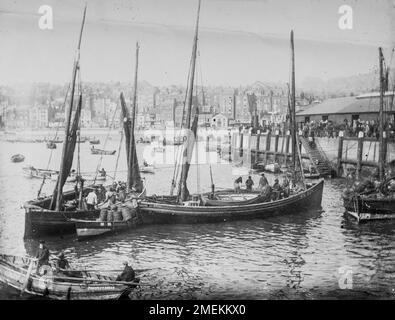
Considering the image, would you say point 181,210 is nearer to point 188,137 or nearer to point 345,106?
point 188,137

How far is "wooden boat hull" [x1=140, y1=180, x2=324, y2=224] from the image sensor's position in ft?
65.0

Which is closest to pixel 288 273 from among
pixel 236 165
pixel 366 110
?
pixel 366 110

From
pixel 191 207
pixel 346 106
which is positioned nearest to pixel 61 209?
pixel 191 207

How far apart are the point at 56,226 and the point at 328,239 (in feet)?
34.1

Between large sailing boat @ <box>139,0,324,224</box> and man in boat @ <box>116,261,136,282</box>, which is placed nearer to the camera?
man in boat @ <box>116,261,136,282</box>

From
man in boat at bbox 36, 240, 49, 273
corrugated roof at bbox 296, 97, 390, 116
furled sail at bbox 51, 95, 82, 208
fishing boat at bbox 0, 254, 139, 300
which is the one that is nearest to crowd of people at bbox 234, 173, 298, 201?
furled sail at bbox 51, 95, 82, 208

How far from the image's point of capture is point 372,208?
20.8 metres

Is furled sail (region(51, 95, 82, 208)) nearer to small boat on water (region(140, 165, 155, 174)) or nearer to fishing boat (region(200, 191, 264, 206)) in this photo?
fishing boat (region(200, 191, 264, 206))

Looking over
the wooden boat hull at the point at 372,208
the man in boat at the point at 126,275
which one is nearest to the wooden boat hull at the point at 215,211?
the wooden boat hull at the point at 372,208

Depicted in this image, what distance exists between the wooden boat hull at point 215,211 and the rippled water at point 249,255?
1.17 ft

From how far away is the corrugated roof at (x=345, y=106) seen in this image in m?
35.4

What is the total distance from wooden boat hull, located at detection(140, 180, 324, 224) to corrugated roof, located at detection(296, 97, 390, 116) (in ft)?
45.3

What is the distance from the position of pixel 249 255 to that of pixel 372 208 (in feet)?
24.4

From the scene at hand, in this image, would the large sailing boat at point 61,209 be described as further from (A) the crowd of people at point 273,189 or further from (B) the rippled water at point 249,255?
(A) the crowd of people at point 273,189
